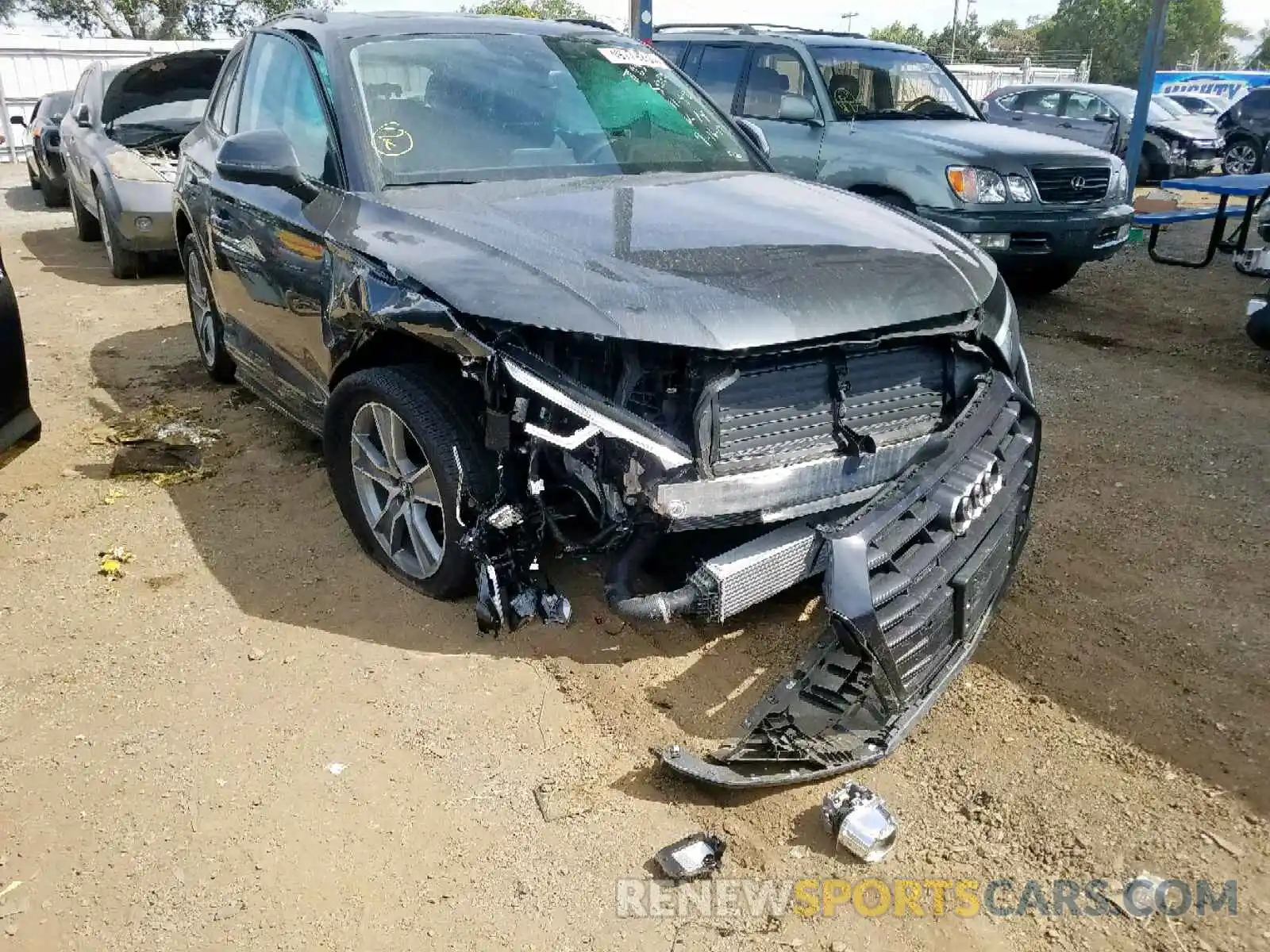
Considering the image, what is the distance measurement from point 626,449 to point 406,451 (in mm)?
1080

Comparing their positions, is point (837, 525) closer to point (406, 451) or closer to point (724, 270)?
point (724, 270)

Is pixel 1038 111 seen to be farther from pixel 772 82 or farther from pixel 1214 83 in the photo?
pixel 1214 83

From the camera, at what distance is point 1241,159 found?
16125 mm

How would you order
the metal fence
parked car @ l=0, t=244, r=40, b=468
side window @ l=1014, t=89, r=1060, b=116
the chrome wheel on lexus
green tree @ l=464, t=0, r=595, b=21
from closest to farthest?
1. the chrome wheel on lexus
2. parked car @ l=0, t=244, r=40, b=468
3. side window @ l=1014, t=89, r=1060, b=116
4. the metal fence
5. green tree @ l=464, t=0, r=595, b=21

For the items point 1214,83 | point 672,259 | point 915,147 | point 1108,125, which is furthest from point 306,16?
point 1214,83

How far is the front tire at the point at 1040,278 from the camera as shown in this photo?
7676 millimetres

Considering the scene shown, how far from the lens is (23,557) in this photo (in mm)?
3926

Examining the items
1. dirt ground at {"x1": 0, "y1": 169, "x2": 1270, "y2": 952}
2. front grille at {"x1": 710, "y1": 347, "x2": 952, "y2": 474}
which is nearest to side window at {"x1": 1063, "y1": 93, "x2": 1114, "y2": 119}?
dirt ground at {"x1": 0, "y1": 169, "x2": 1270, "y2": 952}

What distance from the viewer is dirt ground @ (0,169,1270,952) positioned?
7.53 feet

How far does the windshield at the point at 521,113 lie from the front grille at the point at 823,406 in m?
1.37

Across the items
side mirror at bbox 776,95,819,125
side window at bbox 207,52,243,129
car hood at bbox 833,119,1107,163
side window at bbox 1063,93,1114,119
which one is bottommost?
side window at bbox 1063,93,1114,119

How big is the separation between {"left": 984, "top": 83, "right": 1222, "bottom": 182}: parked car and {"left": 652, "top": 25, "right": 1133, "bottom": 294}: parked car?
26.0 ft

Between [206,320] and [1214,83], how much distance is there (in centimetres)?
2537

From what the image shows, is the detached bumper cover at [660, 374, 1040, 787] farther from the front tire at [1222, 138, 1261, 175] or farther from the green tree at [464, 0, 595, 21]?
the green tree at [464, 0, 595, 21]
